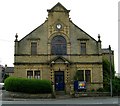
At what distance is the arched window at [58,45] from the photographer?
1668 inches

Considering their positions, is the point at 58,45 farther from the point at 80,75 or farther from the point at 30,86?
the point at 30,86

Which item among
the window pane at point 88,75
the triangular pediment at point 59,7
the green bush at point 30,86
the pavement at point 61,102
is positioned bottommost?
the pavement at point 61,102

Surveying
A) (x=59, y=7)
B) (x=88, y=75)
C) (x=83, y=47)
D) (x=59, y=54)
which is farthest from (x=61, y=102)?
(x=59, y=7)

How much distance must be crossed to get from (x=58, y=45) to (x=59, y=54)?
1.27 m

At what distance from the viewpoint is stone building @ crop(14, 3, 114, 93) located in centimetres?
4169

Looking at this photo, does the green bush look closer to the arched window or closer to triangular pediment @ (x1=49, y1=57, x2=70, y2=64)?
triangular pediment @ (x1=49, y1=57, x2=70, y2=64)

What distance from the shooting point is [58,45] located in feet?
140

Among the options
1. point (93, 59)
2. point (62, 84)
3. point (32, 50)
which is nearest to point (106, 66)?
point (93, 59)

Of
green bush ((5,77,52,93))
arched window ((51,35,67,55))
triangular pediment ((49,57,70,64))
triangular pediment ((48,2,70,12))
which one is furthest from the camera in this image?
triangular pediment ((48,2,70,12))

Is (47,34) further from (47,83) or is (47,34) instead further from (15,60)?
(47,83)

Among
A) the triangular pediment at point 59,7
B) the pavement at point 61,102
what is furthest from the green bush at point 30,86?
the triangular pediment at point 59,7

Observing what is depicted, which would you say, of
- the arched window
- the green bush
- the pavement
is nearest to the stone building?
the arched window

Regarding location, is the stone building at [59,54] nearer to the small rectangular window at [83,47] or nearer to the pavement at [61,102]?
the small rectangular window at [83,47]

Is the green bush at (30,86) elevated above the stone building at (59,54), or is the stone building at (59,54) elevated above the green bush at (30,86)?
the stone building at (59,54)
